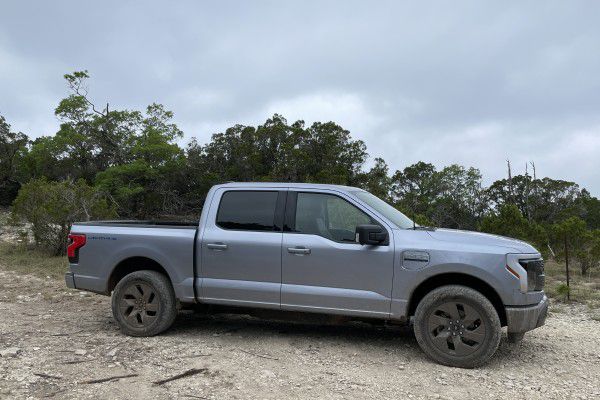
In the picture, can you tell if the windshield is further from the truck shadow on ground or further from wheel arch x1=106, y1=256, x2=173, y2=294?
wheel arch x1=106, y1=256, x2=173, y2=294

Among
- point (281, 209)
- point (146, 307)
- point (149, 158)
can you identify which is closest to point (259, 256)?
point (281, 209)

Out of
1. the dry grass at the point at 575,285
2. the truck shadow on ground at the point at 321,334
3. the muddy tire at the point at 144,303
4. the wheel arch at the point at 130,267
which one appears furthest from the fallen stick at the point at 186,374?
the dry grass at the point at 575,285

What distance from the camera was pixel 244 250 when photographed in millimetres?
5648

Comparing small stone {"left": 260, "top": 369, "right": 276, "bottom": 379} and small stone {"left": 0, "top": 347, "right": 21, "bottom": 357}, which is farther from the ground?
small stone {"left": 260, "top": 369, "right": 276, "bottom": 379}

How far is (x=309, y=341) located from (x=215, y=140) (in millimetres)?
27768

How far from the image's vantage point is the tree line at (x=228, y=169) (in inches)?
1075

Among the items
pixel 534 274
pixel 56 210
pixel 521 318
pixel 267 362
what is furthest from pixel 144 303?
pixel 56 210

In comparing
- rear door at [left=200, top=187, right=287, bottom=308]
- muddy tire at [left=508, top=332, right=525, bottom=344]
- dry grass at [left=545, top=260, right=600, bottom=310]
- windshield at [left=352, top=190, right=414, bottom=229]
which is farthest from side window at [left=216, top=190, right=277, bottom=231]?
dry grass at [left=545, top=260, right=600, bottom=310]

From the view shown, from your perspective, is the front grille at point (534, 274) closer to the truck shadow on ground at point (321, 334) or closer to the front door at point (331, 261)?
the truck shadow on ground at point (321, 334)

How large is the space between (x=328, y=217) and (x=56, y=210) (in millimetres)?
10515

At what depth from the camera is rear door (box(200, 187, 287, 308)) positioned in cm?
555

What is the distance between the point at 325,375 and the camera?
4.70 metres

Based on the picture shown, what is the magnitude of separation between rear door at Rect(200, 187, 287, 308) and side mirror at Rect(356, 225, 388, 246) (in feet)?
3.08

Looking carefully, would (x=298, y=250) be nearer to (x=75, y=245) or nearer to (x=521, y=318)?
(x=521, y=318)
